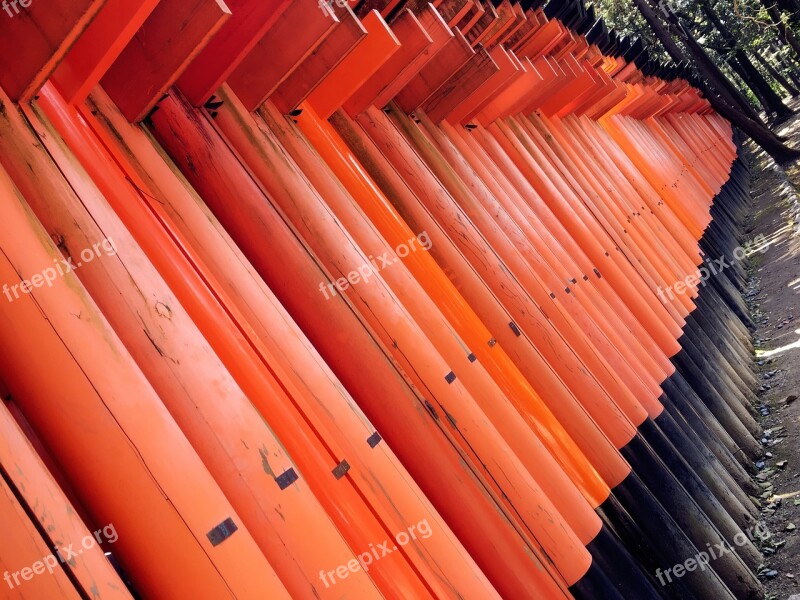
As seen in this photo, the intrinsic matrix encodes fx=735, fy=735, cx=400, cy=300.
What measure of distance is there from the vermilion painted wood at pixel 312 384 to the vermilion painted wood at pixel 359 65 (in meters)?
1.40

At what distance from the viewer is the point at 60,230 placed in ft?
7.53

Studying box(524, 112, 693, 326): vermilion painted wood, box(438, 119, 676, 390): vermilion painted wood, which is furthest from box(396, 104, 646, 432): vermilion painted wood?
box(524, 112, 693, 326): vermilion painted wood

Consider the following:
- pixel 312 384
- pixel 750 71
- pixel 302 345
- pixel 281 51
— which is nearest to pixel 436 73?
pixel 281 51

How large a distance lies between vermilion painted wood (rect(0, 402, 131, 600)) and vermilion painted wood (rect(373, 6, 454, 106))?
3.56 meters

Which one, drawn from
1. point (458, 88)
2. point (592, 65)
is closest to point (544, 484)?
point (458, 88)

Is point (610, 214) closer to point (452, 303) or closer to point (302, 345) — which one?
point (452, 303)

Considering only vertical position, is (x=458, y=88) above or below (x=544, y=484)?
above

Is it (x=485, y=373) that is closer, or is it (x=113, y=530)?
(x=113, y=530)

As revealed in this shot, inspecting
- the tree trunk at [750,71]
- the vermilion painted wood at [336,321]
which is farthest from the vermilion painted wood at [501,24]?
the tree trunk at [750,71]

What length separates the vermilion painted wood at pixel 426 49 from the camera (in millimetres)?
4887

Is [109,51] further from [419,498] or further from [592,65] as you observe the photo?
[592,65]

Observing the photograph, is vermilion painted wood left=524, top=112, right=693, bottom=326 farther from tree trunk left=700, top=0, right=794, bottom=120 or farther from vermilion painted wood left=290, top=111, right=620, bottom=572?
tree trunk left=700, top=0, right=794, bottom=120

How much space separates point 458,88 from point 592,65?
7279mm

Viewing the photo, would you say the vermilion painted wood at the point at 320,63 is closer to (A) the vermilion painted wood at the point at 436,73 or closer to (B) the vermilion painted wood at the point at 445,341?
(B) the vermilion painted wood at the point at 445,341
